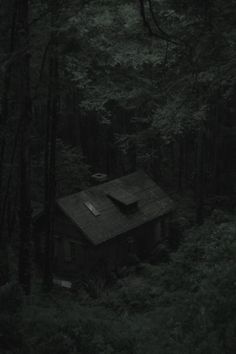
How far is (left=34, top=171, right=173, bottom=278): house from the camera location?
1047 inches

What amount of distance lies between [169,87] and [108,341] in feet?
18.8

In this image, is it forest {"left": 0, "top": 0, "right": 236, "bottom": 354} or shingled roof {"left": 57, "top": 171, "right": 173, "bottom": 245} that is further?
shingled roof {"left": 57, "top": 171, "right": 173, "bottom": 245}

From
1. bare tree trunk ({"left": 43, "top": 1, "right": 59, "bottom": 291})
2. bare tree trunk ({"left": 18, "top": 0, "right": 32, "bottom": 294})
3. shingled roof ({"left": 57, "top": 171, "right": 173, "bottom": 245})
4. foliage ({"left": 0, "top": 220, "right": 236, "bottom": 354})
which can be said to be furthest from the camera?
shingled roof ({"left": 57, "top": 171, "right": 173, "bottom": 245})

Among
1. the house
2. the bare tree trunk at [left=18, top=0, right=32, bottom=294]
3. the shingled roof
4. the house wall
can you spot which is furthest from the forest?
the shingled roof

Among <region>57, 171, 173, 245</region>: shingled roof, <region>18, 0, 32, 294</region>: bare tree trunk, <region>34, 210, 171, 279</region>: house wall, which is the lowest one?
<region>34, 210, 171, 279</region>: house wall

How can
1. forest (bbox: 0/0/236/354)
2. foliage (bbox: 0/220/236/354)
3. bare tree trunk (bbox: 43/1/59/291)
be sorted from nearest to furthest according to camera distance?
forest (bbox: 0/0/236/354) → foliage (bbox: 0/220/236/354) → bare tree trunk (bbox: 43/1/59/291)

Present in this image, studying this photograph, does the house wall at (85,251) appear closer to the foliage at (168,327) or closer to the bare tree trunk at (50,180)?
the bare tree trunk at (50,180)

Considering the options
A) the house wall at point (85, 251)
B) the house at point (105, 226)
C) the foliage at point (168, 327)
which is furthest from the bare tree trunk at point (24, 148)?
the house wall at point (85, 251)

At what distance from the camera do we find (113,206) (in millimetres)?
28672

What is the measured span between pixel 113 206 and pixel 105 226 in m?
2.03

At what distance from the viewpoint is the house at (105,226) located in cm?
2659

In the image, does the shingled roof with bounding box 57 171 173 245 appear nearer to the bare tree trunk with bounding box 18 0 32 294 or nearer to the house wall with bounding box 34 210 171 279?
the house wall with bounding box 34 210 171 279

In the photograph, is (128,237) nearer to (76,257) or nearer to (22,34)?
(76,257)

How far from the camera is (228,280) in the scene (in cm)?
1032
